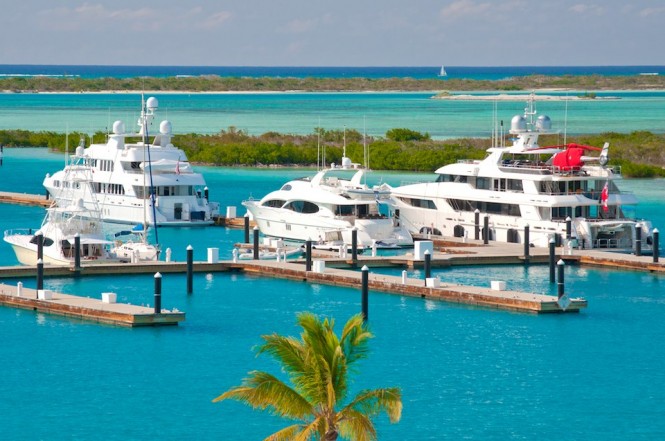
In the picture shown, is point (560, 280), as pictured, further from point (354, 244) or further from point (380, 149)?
point (380, 149)

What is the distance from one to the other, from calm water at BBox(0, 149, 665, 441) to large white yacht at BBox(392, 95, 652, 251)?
367cm

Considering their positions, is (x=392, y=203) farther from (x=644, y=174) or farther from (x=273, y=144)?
(x=273, y=144)

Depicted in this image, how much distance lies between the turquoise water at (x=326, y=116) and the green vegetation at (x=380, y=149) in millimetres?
13008

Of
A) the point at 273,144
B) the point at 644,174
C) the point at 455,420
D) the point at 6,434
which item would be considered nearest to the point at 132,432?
the point at 6,434

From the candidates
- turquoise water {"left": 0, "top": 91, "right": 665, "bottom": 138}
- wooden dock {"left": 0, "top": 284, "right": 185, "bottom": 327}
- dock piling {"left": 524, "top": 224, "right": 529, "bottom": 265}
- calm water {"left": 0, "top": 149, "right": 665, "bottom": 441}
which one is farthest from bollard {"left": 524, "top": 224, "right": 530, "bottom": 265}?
turquoise water {"left": 0, "top": 91, "right": 665, "bottom": 138}

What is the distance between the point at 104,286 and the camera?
49.5 metres

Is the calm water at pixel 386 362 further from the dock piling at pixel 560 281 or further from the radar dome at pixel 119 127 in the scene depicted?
the radar dome at pixel 119 127

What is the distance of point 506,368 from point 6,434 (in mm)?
12288

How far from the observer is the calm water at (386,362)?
34125mm

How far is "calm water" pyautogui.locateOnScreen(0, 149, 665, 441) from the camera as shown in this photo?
112 feet

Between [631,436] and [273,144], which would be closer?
[631,436]

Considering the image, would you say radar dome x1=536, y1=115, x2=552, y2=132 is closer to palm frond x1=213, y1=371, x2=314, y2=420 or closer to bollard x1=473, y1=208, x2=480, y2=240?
bollard x1=473, y1=208, x2=480, y2=240

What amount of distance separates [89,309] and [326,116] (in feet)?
377

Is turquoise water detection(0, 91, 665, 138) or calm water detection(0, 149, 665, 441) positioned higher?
turquoise water detection(0, 91, 665, 138)
